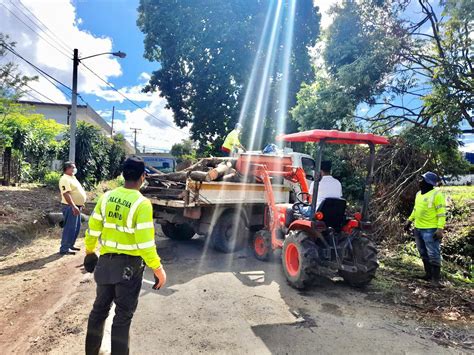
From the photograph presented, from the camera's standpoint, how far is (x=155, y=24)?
67.5 ft

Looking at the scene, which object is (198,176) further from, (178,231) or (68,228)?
(68,228)

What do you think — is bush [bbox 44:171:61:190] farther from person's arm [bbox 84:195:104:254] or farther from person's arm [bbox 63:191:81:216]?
person's arm [bbox 84:195:104:254]

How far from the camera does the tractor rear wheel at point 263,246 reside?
279 inches

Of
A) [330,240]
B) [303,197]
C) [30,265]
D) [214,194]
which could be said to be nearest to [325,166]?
[330,240]

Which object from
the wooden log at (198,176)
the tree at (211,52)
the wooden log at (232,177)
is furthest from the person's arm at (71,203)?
the tree at (211,52)

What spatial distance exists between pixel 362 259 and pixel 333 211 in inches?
34.4

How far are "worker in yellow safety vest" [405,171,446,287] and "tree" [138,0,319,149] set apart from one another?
14.8 metres

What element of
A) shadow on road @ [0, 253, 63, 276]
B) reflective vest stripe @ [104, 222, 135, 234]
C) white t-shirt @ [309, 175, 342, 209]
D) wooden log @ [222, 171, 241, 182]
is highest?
wooden log @ [222, 171, 241, 182]

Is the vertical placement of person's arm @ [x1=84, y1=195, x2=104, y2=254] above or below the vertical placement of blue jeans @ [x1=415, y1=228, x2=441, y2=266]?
above

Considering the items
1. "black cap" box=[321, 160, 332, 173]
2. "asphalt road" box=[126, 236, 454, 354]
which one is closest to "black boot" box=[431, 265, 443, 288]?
"asphalt road" box=[126, 236, 454, 354]

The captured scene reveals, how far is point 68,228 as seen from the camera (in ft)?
23.2

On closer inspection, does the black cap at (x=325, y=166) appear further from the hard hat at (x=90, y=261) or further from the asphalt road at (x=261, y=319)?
the hard hat at (x=90, y=261)

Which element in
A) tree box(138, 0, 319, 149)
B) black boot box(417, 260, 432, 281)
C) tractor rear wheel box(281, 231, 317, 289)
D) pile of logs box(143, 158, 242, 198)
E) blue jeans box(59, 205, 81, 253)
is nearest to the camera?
tractor rear wheel box(281, 231, 317, 289)

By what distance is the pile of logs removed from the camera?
24.8ft
